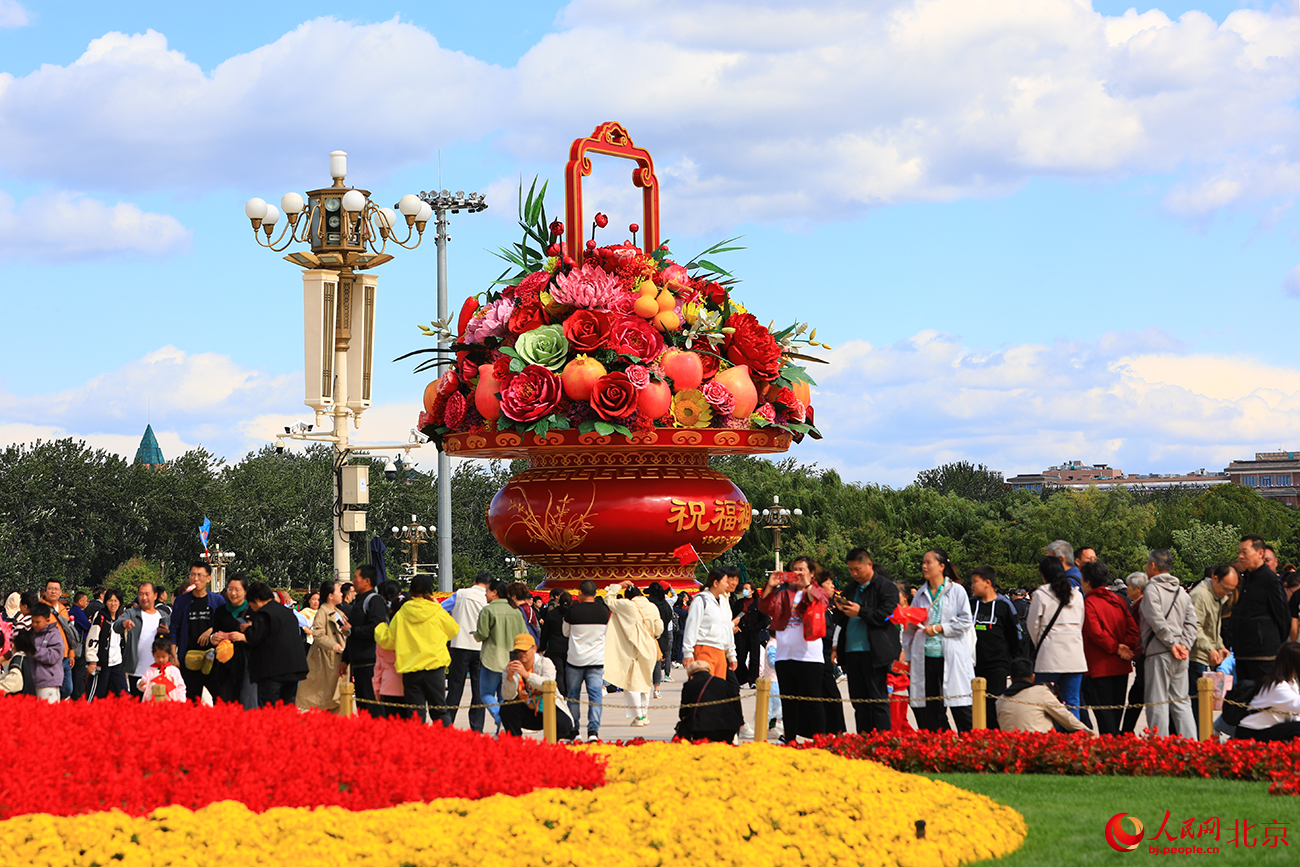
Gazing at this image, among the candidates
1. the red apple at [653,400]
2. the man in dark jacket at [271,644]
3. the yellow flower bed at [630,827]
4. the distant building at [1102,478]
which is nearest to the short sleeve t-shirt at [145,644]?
the man in dark jacket at [271,644]

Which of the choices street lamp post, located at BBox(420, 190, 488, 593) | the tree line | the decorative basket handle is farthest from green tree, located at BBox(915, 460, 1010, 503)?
the decorative basket handle

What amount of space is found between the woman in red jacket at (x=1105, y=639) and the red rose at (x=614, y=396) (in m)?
4.07

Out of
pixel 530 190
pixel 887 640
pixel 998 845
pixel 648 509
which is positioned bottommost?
pixel 998 845

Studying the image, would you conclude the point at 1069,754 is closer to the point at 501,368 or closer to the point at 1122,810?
the point at 1122,810

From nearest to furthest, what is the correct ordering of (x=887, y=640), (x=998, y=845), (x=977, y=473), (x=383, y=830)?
1. (x=383, y=830)
2. (x=998, y=845)
3. (x=887, y=640)
4. (x=977, y=473)

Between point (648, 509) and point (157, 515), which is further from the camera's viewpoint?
point (157, 515)

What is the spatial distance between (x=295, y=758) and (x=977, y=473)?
85.3 meters

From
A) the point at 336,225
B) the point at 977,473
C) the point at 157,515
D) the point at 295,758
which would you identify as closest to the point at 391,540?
the point at 157,515

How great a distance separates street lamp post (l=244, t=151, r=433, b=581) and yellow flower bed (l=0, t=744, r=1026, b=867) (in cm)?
1168

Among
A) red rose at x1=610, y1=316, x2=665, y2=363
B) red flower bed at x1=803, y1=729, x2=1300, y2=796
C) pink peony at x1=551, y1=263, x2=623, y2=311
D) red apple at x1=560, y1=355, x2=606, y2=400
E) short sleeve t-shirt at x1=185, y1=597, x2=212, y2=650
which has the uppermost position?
pink peony at x1=551, y1=263, x2=623, y2=311

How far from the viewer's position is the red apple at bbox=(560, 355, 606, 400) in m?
13.0

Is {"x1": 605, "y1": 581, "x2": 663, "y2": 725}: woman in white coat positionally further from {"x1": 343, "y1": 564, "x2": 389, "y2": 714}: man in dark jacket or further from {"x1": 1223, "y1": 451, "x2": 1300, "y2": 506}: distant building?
{"x1": 1223, "y1": 451, "x2": 1300, "y2": 506}: distant building

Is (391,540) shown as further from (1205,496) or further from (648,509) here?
(648,509)

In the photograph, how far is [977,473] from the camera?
9050 cm
